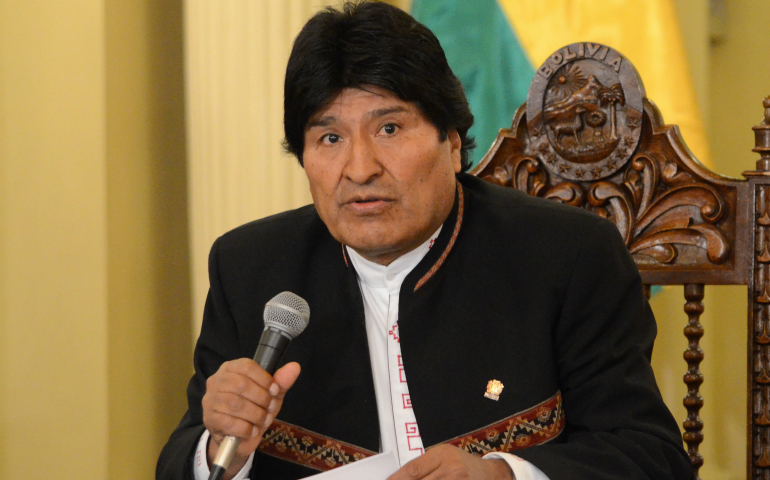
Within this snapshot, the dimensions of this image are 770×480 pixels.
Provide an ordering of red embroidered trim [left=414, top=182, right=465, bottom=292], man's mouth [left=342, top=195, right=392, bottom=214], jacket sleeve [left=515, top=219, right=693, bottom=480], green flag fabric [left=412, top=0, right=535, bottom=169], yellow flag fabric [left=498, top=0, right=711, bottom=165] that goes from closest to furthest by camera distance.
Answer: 1. jacket sleeve [left=515, top=219, right=693, bottom=480]
2. man's mouth [left=342, top=195, right=392, bottom=214]
3. red embroidered trim [left=414, top=182, right=465, bottom=292]
4. yellow flag fabric [left=498, top=0, right=711, bottom=165]
5. green flag fabric [left=412, top=0, right=535, bottom=169]

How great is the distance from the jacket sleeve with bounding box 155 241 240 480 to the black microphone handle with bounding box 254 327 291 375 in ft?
1.38

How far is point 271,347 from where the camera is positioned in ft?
3.52

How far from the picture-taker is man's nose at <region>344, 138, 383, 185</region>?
1.36 meters

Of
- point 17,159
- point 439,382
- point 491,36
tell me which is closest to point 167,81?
point 17,159

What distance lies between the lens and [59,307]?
224 centimetres

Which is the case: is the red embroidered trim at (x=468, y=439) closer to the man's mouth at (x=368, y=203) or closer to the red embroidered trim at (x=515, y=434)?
the red embroidered trim at (x=515, y=434)

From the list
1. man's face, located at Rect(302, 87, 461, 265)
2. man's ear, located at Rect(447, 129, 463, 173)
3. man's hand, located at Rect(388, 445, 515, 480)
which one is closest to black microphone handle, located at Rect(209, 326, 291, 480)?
man's hand, located at Rect(388, 445, 515, 480)

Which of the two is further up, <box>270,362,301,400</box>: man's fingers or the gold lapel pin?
<box>270,362,301,400</box>: man's fingers

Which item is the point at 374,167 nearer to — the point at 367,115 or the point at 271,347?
the point at 367,115

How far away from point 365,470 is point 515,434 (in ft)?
1.19

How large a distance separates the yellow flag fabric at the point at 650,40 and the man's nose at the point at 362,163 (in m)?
1.09

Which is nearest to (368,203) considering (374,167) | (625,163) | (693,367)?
(374,167)

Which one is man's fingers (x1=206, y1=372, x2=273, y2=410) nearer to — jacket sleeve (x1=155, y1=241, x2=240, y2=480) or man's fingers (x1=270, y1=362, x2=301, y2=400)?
man's fingers (x1=270, y1=362, x2=301, y2=400)

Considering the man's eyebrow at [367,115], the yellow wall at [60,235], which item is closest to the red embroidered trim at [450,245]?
the man's eyebrow at [367,115]
